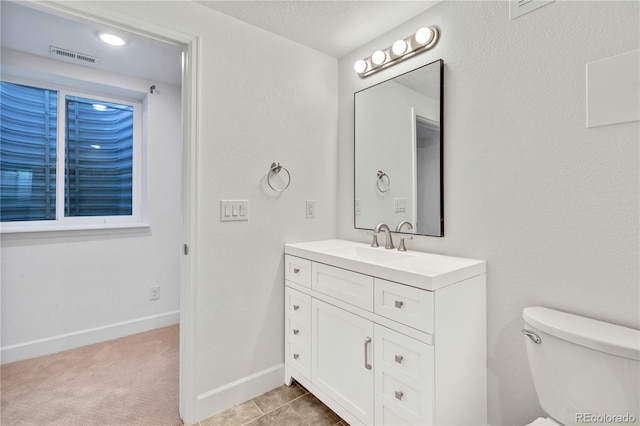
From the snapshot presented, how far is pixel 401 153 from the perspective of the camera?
187 centimetres

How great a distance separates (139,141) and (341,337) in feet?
8.38

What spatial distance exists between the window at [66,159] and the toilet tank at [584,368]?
3.10m

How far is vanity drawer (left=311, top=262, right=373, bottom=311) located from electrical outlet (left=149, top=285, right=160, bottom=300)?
1849 millimetres

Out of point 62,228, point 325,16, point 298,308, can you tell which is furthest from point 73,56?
point 298,308

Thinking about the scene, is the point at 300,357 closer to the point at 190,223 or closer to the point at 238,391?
the point at 238,391

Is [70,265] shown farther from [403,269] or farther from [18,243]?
[403,269]

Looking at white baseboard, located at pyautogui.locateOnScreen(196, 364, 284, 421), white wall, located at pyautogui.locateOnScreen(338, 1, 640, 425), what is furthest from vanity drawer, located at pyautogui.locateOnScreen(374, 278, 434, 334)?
white baseboard, located at pyautogui.locateOnScreen(196, 364, 284, 421)

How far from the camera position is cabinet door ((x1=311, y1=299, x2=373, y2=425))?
4.65ft

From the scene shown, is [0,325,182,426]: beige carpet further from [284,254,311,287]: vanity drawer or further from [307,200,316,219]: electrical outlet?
[307,200,316,219]: electrical outlet

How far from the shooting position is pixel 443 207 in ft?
5.40

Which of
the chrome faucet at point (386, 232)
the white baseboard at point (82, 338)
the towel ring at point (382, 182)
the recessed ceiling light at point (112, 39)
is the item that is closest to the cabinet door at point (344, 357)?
the chrome faucet at point (386, 232)

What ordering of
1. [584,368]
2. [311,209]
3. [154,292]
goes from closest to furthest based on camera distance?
1. [584,368]
2. [311,209]
3. [154,292]

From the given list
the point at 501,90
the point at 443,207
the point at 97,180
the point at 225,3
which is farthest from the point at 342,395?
the point at 97,180

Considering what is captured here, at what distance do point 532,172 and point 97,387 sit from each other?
Result: 270cm
